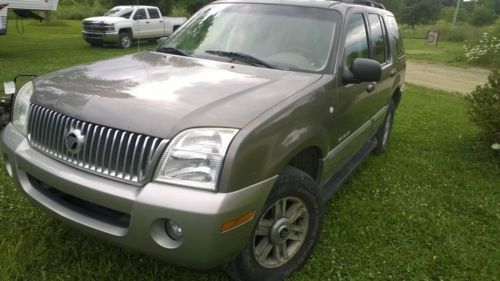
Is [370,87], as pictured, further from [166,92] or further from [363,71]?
[166,92]

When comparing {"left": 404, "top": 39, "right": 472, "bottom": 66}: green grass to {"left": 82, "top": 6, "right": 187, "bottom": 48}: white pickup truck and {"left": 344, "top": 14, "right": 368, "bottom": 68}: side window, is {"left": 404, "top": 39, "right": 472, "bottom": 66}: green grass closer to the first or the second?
{"left": 82, "top": 6, "right": 187, "bottom": 48}: white pickup truck

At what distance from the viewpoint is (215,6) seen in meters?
4.00

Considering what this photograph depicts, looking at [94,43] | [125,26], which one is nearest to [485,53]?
[125,26]

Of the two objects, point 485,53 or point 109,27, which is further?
point 485,53

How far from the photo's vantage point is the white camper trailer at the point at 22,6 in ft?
37.5

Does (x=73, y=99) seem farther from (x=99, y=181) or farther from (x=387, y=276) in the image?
(x=387, y=276)

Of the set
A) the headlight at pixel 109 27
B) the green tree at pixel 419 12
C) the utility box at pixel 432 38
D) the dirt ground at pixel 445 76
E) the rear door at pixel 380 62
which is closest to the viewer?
the rear door at pixel 380 62

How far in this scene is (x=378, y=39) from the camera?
14.5ft

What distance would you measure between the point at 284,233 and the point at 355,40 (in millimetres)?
1872

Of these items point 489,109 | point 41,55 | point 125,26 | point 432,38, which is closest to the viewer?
point 489,109

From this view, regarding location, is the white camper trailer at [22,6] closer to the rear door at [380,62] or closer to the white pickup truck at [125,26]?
the white pickup truck at [125,26]

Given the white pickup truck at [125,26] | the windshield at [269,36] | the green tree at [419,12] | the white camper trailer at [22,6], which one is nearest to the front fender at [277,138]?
the windshield at [269,36]

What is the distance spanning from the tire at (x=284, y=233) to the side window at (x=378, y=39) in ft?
6.68

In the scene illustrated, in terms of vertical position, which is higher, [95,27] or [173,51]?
[173,51]
